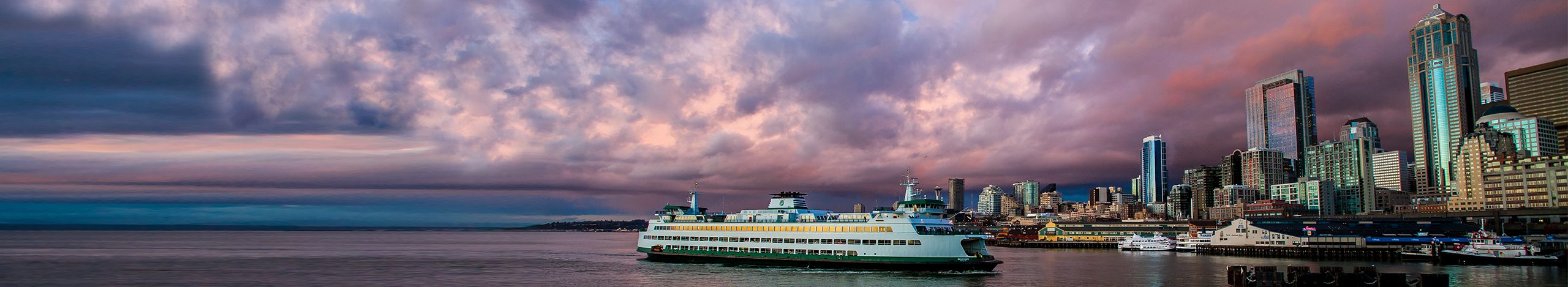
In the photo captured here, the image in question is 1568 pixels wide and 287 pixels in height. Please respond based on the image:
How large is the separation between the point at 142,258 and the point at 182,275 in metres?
44.5

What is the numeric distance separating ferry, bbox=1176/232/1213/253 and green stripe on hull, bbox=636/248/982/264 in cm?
8247

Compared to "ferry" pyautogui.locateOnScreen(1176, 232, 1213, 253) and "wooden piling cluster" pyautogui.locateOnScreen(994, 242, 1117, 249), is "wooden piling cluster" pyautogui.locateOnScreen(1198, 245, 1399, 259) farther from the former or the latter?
"wooden piling cluster" pyautogui.locateOnScreen(994, 242, 1117, 249)

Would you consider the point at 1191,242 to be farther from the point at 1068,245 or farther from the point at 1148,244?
the point at 1068,245

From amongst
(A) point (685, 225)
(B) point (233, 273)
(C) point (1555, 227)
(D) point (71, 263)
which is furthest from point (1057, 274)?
(C) point (1555, 227)

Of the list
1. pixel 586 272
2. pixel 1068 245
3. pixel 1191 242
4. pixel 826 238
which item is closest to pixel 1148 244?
pixel 1191 242

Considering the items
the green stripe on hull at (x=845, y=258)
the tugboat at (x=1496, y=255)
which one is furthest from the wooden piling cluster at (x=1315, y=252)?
the green stripe on hull at (x=845, y=258)

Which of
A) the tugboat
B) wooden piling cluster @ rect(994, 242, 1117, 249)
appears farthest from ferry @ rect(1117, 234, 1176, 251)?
the tugboat

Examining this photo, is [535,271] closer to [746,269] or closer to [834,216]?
[746,269]

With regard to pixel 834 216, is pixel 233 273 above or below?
below

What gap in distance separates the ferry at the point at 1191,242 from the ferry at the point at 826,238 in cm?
7744

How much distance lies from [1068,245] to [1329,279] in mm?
124913

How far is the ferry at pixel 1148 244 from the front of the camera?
148125 mm

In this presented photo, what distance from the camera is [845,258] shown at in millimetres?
77188

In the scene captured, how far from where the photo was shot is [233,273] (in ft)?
290
